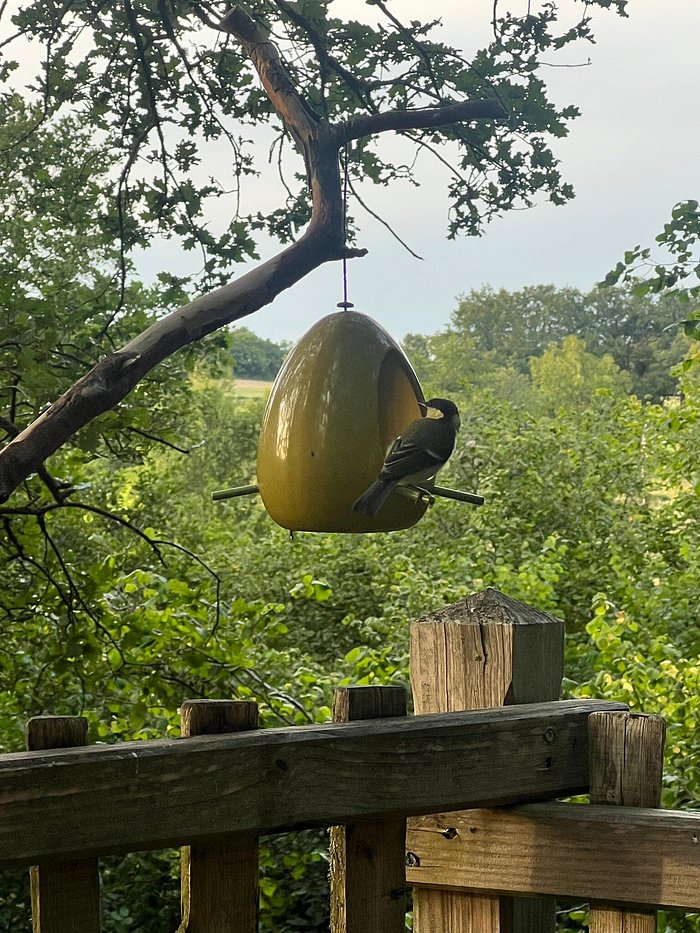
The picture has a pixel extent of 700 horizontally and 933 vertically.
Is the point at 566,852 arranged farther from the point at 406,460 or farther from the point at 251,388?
the point at 251,388

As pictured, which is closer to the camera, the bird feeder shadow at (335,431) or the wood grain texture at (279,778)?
the wood grain texture at (279,778)

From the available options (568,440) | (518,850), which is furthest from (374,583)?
(518,850)

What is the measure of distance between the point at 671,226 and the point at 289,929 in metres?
1.62

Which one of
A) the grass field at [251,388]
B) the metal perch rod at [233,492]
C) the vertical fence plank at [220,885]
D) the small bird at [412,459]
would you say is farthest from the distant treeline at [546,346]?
the vertical fence plank at [220,885]

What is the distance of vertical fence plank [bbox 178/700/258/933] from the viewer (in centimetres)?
63

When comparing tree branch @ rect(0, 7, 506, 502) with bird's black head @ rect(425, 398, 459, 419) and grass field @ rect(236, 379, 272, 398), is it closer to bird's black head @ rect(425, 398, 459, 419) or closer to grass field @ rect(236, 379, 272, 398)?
bird's black head @ rect(425, 398, 459, 419)

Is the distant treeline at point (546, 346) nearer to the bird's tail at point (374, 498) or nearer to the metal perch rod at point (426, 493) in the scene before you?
the metal perch rod at point (426, 493)

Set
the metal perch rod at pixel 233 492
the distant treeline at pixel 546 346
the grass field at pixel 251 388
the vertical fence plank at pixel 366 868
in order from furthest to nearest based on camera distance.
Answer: the grass field at pixel 251 388 < the distant treeline at pixel 546 346 < the metal perch rod at pixel 233 492 < the vertical fence plank at pixel 366 868

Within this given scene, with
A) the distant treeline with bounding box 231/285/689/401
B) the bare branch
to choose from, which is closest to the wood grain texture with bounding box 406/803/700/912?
the bare branch

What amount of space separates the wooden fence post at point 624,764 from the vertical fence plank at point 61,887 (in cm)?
39

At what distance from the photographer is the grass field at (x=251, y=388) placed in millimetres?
6820

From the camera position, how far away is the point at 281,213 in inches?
53.2

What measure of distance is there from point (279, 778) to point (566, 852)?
26cm

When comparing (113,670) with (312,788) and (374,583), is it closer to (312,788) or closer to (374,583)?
(312,788)
